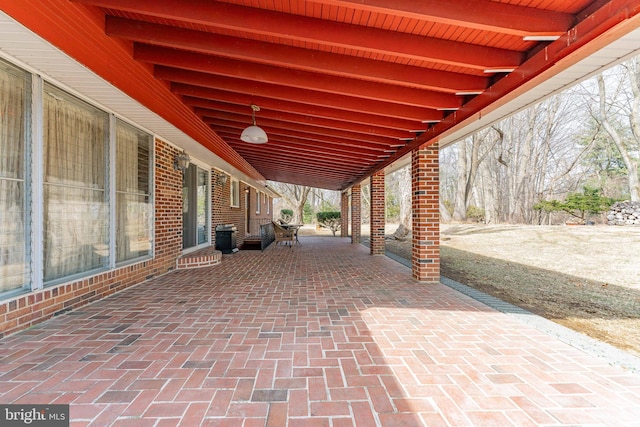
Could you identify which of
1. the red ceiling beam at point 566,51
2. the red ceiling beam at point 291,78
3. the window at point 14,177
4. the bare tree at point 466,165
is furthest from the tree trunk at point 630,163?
the window at point 14,177

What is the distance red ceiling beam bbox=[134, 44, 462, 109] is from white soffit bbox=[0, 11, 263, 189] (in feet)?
1.84

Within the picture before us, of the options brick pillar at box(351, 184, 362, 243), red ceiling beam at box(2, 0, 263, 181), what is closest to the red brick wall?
red ceiling beam at box(2, 0, 263, 181)

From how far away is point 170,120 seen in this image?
413cm

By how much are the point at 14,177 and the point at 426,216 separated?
515 cm

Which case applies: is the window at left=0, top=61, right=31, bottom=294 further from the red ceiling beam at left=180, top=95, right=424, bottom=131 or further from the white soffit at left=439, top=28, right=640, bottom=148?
the white soffit at left=439, top=28, right=640, bottom=148

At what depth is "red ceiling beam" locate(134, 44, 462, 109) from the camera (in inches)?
123

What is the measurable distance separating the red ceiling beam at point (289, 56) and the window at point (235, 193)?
734 cm

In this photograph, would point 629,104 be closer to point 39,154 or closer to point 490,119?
point 490,119

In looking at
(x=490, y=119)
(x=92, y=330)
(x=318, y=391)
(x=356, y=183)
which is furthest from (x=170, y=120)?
(x=356, y=183)

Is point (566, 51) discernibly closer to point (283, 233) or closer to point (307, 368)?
point (307, 368)

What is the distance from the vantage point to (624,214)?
12141 mm

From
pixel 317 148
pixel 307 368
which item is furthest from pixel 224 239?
pixel 307 368

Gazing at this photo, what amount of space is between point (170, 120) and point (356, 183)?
7.48m

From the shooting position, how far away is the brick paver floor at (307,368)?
5.40 feet
